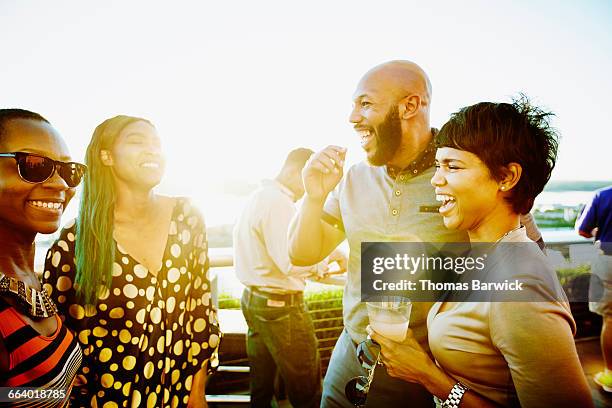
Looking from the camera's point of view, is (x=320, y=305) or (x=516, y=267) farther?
(x=320, y=305)

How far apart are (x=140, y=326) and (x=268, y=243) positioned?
121 cm

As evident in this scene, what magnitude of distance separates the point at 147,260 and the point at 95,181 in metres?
0.44

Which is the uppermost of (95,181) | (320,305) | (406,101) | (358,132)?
(406,101)

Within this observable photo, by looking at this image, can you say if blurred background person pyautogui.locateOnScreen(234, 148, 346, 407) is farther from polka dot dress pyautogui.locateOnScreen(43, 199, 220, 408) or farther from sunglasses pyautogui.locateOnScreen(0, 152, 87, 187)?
sunglasses pyautogui.locateOnScreen(0, 152, 87, 187)

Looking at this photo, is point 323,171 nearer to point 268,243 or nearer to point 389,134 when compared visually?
point 389,134

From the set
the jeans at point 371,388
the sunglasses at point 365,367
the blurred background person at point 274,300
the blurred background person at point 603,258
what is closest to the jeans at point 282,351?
the blurred background person at point 274,300

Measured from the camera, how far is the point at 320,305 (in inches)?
136

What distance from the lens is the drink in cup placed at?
1225mm

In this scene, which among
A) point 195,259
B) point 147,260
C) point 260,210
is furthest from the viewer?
point 260,210

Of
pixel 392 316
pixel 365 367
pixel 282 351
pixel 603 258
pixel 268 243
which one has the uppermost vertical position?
pixel 392 316

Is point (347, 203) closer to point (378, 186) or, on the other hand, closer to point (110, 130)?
point (378, 186)

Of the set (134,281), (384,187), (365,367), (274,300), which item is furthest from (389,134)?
(274,300)

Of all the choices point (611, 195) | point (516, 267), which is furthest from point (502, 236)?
point (611, 195)

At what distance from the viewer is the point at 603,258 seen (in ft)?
11.1
